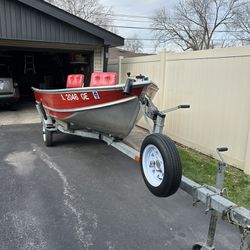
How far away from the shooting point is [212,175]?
15.0ft

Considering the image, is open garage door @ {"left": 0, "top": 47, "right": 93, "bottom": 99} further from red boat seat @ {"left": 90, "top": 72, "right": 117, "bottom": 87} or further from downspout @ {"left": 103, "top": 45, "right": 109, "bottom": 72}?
red boat seat @ {"left": 90, "top": 72, "right": 117, "bottom": 87}

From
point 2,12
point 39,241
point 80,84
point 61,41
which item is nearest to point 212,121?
point 80,84

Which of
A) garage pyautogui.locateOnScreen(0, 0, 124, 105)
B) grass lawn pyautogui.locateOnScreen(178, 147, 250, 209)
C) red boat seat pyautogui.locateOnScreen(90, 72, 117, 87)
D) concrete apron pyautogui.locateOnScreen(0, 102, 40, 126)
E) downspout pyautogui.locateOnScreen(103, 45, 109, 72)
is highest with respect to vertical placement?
garage pyautogui.locateOnScreen(0, 0, 124, 105)

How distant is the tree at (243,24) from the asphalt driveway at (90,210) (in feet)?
93.1

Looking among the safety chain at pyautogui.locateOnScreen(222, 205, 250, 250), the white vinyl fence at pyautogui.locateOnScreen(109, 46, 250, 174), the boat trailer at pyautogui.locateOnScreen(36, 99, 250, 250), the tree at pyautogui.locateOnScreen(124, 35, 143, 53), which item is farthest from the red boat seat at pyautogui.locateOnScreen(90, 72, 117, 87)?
the tree at pyautogui.locateOnScreen(124, 35, 143, 53)

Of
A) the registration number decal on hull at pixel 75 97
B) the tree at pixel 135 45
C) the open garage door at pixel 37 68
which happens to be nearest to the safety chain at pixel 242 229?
the registration number decal on hull at pixel 75 97

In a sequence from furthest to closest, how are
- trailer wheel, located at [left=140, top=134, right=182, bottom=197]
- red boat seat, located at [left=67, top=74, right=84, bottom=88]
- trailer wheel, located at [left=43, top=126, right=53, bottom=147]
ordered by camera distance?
red boat seat, located at [left=67, top=74, right=84, bottom=88] → trailer wheel, located at [left=43, top=126, right=53, bottom=147] → trailer wheel, located at [left=140, top=134, right=182, bottom=197]

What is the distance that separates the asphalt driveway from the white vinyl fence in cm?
157

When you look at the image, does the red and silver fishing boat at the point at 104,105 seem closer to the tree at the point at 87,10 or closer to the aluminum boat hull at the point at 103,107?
the aluminum boat hull at the point at 103,107

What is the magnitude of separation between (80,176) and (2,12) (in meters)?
5.85

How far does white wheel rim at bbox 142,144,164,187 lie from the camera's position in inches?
107

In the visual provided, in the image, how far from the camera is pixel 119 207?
352cm

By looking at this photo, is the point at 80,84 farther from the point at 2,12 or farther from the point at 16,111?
the point at 16,111

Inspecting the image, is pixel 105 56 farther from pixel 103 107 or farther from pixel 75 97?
pixel 103 107
